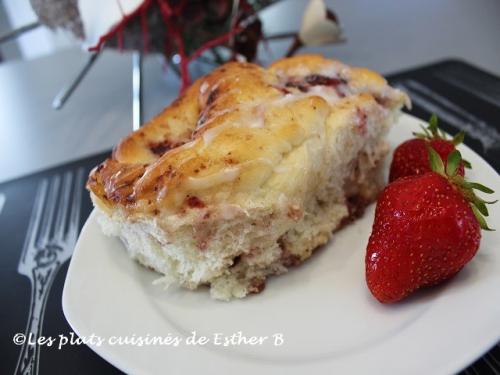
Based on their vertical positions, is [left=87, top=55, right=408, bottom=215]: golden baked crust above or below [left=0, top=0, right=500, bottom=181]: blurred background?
above

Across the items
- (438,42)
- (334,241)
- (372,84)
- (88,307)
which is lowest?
(438,42)

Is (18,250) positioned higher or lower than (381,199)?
lower

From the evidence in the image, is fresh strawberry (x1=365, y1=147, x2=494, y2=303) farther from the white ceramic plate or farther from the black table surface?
the black table surface

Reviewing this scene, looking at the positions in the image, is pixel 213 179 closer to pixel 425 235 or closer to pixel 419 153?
pixel 425 235

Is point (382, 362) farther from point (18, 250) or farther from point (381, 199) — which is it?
point (18, 250)

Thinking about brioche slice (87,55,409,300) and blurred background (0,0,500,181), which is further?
blurred background (0,0,500,181)

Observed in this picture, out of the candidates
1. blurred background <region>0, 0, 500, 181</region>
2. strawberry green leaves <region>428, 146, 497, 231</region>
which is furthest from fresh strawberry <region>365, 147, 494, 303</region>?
blurred background <region>0, 0, 500, 181</region>

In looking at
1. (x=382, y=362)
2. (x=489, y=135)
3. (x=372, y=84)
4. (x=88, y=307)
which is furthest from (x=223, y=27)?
(x=382, y=362)
